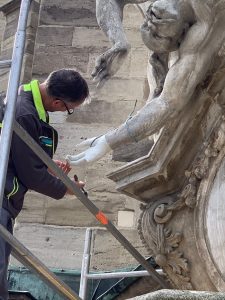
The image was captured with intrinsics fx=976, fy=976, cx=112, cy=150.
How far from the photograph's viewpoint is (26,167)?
3.77 m

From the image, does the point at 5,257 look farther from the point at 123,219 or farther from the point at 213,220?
the point at 123,219

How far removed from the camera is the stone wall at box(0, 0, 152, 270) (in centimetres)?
638

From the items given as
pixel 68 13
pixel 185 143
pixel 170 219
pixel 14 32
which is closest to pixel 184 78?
pixel 185 143

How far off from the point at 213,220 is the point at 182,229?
221 millimetres

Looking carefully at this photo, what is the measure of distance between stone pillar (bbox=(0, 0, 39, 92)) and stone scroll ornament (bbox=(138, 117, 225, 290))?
11.6 feet

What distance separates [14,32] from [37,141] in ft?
14.4

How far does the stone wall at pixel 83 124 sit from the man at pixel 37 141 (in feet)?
6.21

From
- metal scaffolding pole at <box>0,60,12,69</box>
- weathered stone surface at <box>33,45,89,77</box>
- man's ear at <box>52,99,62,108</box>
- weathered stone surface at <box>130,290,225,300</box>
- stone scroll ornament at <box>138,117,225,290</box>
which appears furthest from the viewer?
weathered stone surface at <box>33,45,89,77</box>

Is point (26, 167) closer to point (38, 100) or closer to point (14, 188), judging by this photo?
point (14, 188)

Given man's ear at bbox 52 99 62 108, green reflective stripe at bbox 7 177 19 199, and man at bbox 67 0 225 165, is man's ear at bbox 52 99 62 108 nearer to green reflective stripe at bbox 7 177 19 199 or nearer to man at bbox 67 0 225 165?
man at bbox 67 0 225 165

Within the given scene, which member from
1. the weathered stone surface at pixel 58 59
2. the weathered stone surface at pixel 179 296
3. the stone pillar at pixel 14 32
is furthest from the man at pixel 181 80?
the stone pillar at pixel 14 32

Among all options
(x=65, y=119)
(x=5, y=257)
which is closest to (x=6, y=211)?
(x=5, y=257)

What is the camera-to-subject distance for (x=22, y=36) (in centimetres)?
351

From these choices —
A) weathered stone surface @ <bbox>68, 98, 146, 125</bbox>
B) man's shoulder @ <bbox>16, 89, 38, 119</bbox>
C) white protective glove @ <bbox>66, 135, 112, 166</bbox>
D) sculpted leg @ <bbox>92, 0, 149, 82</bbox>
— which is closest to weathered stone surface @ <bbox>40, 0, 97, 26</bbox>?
weathered stone surface @ <bbox>68, 98, 146, 125</bbox>
